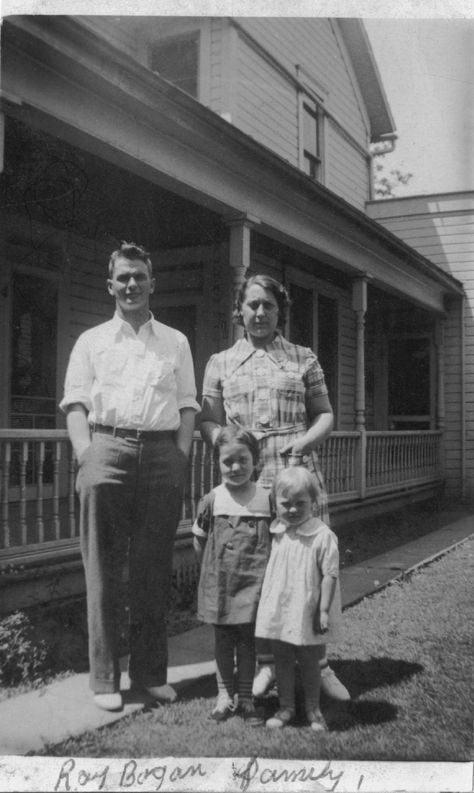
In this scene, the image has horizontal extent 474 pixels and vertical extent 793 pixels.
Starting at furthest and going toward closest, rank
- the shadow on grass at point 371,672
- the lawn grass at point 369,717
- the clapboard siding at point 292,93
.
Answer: the clapboard siding at point 292,93 < the shadow on grass at point 371,672 < the lawn grass at point 369,717

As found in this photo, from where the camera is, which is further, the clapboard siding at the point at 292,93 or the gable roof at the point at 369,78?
the gable roof at the point at 369,78

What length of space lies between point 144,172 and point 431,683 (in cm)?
391

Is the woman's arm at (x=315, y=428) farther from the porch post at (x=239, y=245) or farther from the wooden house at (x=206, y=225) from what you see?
the porch post at (x=239, y=245)

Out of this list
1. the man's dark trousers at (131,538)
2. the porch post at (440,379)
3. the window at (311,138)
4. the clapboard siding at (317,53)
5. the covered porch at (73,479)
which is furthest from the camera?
the porch post at (440,379)

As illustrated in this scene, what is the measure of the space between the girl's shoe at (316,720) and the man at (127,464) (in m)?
0.73

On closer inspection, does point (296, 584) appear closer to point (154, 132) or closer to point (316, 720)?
point (316, 720)

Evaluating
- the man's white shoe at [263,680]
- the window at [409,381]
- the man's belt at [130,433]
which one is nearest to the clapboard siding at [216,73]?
the window at [409,381]

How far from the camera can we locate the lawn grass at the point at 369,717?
2.97m

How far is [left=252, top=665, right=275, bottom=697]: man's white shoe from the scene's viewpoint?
136 inches

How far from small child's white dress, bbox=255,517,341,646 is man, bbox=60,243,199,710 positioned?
0.52 m

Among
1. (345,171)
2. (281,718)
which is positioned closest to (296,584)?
(281,718)

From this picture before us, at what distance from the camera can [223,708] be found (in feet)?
10.4

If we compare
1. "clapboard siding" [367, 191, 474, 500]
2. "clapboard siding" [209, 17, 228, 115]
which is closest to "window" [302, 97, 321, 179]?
"clapboard siding" [367, 191, 474, 500]

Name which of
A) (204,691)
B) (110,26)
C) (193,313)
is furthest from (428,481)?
(204,691)
